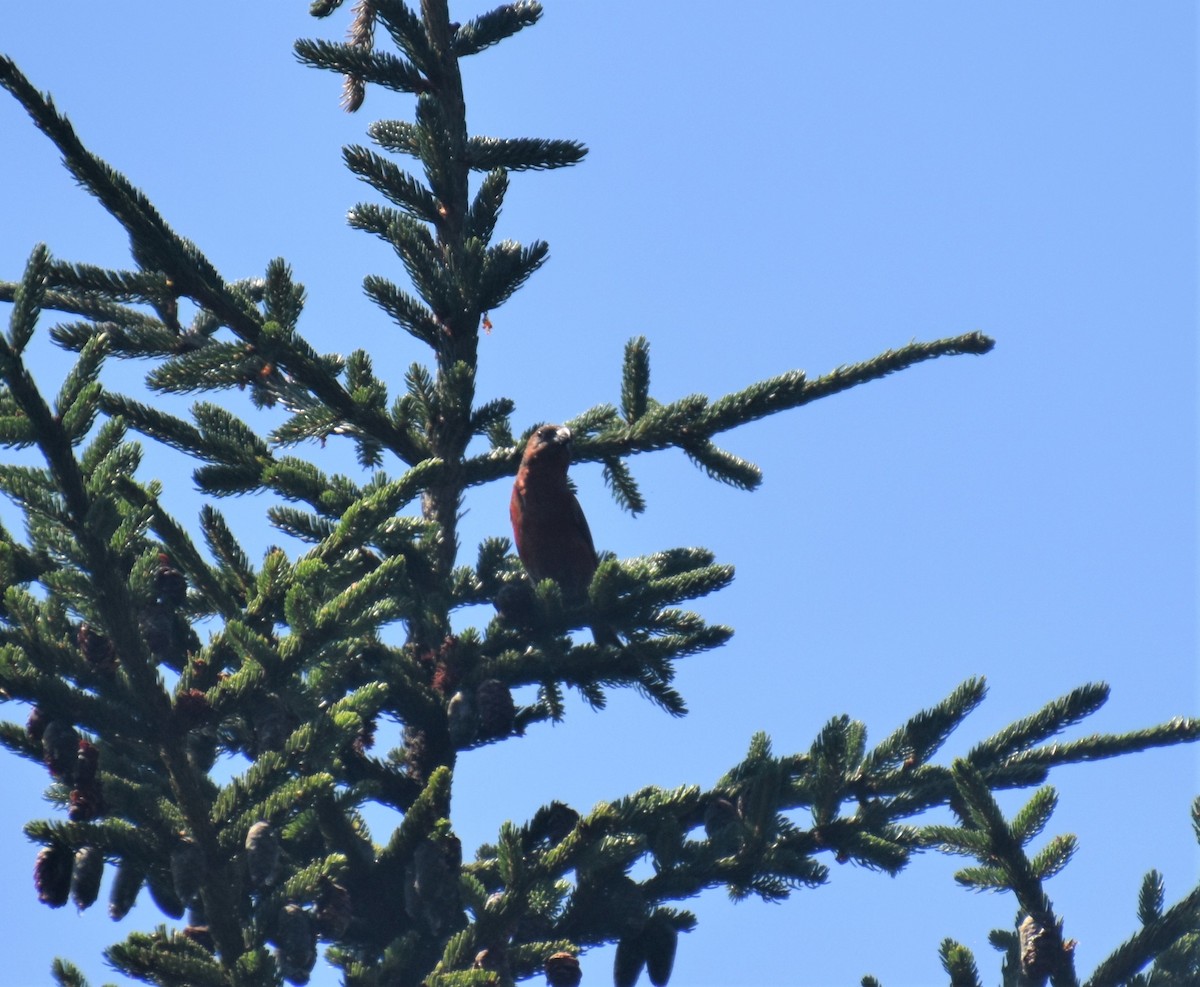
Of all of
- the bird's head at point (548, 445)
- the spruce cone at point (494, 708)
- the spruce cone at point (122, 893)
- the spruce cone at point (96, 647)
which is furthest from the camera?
the bird's head at point (548, 445)

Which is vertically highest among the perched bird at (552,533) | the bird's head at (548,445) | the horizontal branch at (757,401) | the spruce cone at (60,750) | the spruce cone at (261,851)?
the perched bird at (552,533)

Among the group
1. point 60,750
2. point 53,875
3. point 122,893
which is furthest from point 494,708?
point 53,875

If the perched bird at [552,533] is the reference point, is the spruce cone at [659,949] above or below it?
below

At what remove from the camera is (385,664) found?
4414 mm

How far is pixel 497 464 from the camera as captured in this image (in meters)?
5.01

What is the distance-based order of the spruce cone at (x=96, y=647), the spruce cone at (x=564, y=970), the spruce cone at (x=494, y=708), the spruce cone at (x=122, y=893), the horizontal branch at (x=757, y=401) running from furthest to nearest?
the horizontal branch at (x=757, y=401) → the spruce cone at (x=494, y=708) → the spruce cone at (x=122, y=893) → the spruce cone at (x=96, y=647) → the spruce cone at (x=564, y=970)

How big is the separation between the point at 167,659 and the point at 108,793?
81 cm

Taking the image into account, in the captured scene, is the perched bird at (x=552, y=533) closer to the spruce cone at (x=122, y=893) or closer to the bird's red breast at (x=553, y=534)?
the bird's red breast at (x=553, y=534)

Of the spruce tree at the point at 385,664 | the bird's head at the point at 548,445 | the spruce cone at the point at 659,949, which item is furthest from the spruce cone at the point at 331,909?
the bird's head at the point at 548,445

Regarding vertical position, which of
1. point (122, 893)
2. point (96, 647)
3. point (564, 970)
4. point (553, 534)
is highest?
point (553, 534)

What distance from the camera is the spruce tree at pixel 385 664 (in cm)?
312

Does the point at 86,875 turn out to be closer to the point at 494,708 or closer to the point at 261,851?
the point at 261,851

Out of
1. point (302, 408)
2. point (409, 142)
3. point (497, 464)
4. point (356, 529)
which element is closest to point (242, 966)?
point (356, 529)

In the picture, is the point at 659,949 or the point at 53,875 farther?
the point at 659,949
